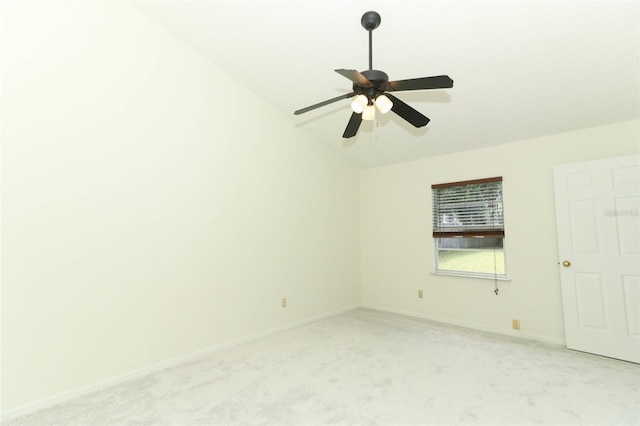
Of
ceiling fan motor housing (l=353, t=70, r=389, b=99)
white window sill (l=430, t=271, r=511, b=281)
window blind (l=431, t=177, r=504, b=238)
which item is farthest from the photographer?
window blind (l=431, t=177, r=504, b=238)

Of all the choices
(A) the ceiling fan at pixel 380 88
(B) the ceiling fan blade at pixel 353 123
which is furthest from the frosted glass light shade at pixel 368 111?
(B) the ceiling fan blade at pixel 353 123

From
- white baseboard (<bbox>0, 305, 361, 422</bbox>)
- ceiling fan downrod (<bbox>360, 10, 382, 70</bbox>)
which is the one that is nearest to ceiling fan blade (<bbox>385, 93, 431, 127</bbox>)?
ceiling fan downrod (<bbox>360, 10, 382, 70</bbox>)

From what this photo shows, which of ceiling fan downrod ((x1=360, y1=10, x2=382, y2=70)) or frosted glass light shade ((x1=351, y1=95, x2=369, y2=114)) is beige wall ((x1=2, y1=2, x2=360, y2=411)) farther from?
frosted glass light shade ((x1=351, y1=95, x2=369, y2=114))

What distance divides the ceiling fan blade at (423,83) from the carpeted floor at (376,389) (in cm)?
218

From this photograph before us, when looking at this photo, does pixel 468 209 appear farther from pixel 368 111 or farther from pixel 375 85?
pixel 375 85

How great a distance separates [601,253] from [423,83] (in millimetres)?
2810

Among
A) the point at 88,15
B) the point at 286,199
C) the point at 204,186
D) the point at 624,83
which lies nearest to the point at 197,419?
the point at 204,186

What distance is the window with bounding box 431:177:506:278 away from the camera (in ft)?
12.8

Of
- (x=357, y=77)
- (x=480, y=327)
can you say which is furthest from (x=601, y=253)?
(x=357, y=77)

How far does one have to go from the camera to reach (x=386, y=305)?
4887mm

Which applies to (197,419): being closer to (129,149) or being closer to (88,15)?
(129,149)

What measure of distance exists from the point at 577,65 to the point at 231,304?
401 centimetres

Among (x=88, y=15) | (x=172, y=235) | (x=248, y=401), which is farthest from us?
(x=172, y=235)

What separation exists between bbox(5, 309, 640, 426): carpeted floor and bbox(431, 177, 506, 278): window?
100cm
